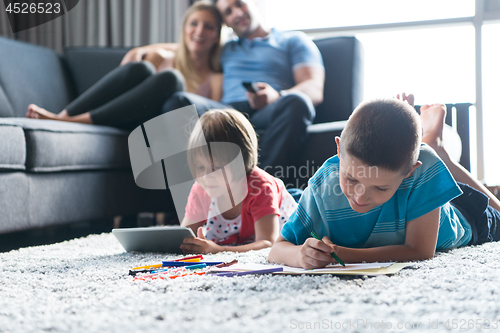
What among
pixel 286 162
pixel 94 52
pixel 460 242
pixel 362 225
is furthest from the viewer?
pixel 94 52

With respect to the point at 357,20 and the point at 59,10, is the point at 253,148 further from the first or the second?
the point at 59,10

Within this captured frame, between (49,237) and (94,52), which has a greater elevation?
(94,52)

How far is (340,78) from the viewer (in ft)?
6.01

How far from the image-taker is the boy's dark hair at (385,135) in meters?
0.64

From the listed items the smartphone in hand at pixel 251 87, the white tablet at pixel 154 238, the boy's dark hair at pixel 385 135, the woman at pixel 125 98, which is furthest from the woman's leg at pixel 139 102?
the boy's dark hair at pixel 385 135

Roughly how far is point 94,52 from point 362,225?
1.80 metres

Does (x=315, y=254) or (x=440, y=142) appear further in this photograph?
(x=440, y=142)

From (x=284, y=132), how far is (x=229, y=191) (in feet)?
1.41

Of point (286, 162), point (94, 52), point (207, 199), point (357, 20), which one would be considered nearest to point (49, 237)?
point (207, 199)

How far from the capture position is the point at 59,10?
110 inches

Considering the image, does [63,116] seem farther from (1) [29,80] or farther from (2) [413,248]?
(2) [413,248]

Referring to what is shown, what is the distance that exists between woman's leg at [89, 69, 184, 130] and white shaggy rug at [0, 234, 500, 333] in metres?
0.86

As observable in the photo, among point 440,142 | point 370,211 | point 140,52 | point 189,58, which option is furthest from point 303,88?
point 370,211

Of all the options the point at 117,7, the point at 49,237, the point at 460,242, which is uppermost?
the point at 117,7
